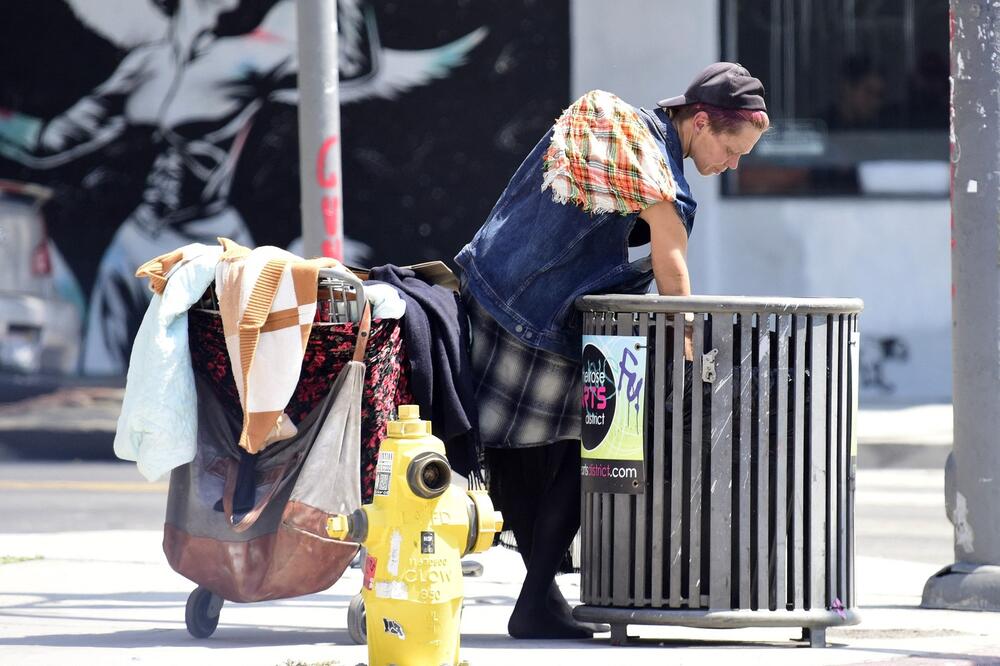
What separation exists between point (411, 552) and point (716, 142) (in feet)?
5.63

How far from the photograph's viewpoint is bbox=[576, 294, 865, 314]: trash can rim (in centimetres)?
476

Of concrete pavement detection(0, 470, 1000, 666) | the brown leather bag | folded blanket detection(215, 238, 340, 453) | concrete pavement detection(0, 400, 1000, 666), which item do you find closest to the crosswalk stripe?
concrete pavement detection(0, 400, 1000, 666)

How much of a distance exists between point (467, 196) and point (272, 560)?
10.2 metres

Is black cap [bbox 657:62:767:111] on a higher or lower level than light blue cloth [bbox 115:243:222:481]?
higher

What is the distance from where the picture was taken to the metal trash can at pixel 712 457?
15.7ft

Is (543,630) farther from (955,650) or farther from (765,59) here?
(765,59)

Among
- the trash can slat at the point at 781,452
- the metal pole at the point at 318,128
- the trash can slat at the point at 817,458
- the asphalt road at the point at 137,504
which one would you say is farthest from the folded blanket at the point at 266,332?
the asphalt road at the point at 137,504

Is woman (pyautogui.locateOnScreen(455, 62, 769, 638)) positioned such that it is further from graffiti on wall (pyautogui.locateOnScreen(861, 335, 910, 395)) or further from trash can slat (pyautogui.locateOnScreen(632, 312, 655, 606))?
graffiti on wall (pyautogui.locateOnScreen(861, 335, 910, 395))

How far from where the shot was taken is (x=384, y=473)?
14.1ft

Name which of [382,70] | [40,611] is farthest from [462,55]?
[40,611]

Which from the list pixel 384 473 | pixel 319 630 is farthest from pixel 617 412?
pixel 319 630

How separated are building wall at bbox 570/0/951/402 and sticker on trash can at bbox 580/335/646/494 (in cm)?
1008

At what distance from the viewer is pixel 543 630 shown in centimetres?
513

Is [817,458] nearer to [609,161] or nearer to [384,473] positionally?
[609,161]
